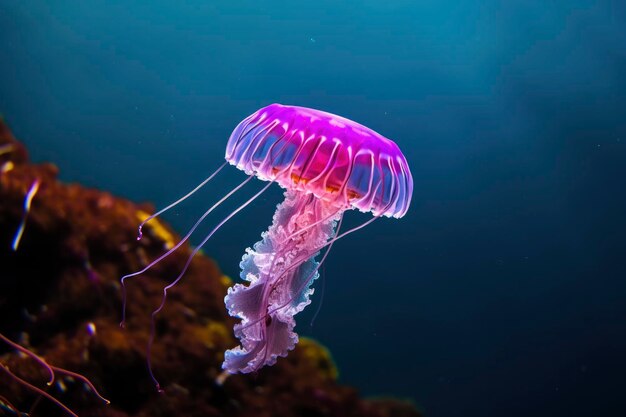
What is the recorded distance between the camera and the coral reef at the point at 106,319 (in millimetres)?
3785

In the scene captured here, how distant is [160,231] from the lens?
17.0 ft

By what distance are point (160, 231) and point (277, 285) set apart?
2609 millimetres

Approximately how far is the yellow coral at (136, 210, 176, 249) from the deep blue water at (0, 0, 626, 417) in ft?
6.79

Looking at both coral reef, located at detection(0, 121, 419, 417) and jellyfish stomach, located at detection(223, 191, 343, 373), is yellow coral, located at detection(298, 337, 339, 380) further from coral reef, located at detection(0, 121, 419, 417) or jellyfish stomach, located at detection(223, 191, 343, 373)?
jellyfish stomach, located at detection(223, 191, 343, 373)

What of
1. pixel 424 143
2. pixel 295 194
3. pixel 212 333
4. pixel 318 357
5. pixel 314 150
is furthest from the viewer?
pixel 424 143

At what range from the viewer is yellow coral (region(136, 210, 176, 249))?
5066 millimetres

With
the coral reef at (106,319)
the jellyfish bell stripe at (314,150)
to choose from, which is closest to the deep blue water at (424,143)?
the coral reef at (106,319)

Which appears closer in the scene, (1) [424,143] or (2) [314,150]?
(2) [314,150]

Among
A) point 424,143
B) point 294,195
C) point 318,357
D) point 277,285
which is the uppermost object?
point 424,143

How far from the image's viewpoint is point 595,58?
7703 millimetres

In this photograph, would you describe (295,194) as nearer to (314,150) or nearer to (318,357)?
(314,150)

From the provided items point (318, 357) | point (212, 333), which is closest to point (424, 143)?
point (318, 357)

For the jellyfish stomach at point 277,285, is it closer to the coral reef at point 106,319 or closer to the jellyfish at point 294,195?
the jellyfish at point 294,195

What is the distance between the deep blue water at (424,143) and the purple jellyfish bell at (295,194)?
181 inches
